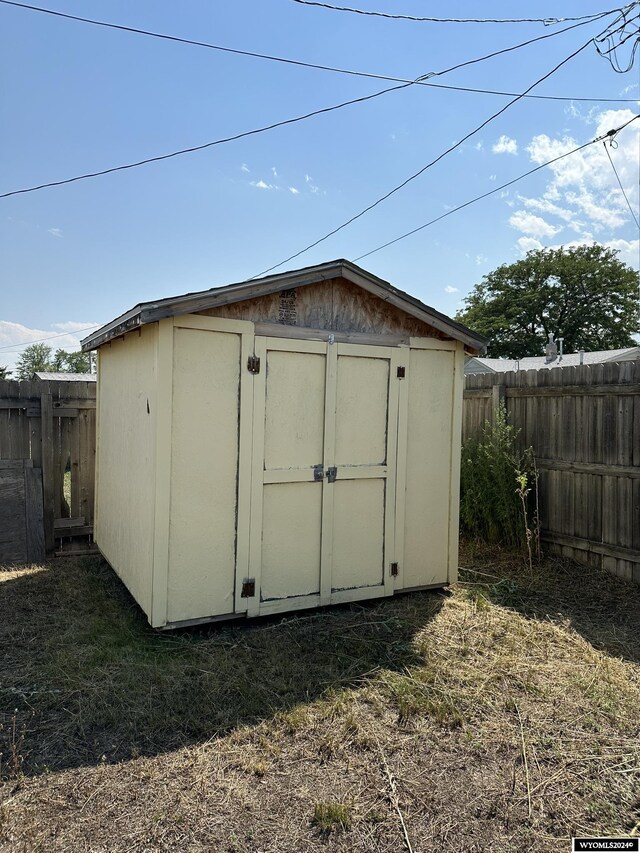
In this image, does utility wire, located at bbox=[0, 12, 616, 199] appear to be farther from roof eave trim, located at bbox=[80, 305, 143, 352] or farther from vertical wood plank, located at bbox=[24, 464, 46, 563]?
vertical wood plank, located at bbox=[24, 464, 46, 563]

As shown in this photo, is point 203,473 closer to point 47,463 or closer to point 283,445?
point 283,445

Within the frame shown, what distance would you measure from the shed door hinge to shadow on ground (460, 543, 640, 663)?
198 cm

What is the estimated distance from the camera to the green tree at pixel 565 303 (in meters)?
30.9

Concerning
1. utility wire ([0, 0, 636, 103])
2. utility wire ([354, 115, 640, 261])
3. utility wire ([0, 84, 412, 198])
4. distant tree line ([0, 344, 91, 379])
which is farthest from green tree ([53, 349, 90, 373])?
utility wire ([0, 0, 636, 103])

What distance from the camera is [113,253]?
507 inches

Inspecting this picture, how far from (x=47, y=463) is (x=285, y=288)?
3.12 metres

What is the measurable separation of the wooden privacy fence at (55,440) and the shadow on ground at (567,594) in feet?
12.7

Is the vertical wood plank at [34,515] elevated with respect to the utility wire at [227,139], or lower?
lower

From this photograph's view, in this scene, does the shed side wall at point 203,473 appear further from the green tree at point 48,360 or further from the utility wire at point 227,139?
the green tree at point 48,360

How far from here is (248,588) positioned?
3.62 meters

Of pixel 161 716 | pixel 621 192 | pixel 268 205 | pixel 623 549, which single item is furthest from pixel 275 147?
pixel 161 716

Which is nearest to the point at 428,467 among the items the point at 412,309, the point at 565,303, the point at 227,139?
the point at 412,309

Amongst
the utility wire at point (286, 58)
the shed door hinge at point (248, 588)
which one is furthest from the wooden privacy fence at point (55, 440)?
the utility wire at point (286, 58)

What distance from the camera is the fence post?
200 inches
